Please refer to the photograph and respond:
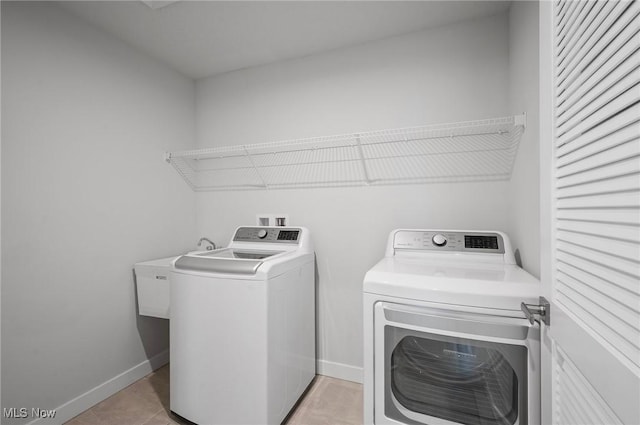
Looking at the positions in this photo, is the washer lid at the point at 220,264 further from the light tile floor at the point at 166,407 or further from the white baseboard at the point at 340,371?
the white baseboard at the point at 340,371

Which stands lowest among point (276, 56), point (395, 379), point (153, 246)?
point (395, 379)

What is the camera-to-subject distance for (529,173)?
1361 mm

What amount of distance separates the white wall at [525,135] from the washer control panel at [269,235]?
1320mm

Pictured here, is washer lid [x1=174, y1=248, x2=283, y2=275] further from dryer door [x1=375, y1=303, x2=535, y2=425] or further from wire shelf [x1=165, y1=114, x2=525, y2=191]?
wire shelf [x1=165, y1=114, x2=525, y2=191]

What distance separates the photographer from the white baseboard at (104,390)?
1.64 metres

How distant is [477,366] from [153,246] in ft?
7.37

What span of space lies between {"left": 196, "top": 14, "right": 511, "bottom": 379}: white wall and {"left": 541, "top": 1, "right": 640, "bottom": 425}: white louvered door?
988 millimetres

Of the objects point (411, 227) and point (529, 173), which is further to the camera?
point (411, 227)

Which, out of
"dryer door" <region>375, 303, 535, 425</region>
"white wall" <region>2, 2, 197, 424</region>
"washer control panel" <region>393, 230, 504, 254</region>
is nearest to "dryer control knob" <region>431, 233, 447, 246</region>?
"washer control panel" <region>393, 230, 504, 254</region>

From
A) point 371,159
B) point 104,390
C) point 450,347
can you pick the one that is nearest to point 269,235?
point 371,159

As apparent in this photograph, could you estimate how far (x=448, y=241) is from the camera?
1.65 m

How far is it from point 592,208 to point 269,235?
176cm

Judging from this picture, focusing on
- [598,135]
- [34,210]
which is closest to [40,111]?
[34,210]

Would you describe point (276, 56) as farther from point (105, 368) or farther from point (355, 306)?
point (105, 368)
